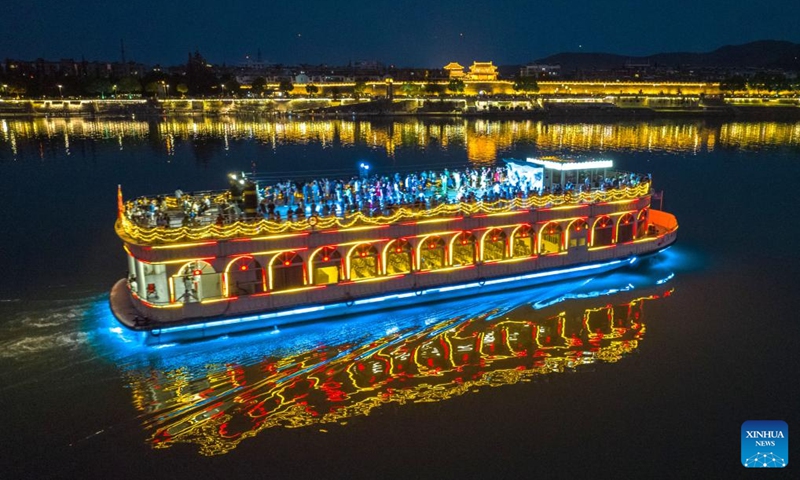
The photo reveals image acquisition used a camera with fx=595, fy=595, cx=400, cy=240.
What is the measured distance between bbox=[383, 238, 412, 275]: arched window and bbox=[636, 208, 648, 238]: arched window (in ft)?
30.9

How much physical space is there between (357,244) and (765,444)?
10.8 meters

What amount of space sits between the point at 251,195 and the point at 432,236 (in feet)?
17.9

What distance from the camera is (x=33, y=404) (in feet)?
44.4

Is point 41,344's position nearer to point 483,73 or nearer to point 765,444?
point 765,444

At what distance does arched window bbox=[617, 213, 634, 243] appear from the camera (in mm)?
21078

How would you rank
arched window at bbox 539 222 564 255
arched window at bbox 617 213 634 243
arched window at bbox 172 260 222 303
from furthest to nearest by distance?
arched window at bbox 617 213 634 243, arched window at bbox 539 222 564 255, arched window at bbox 172 260 222 303

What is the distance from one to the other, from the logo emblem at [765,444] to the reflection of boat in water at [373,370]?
375 centimetres

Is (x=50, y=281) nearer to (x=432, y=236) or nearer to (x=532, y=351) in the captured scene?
(x=432, y=236)

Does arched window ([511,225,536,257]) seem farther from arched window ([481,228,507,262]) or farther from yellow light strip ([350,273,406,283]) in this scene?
yellow light strip ([350,273,406,283])

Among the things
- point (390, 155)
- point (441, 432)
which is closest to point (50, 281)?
point (441, 432)

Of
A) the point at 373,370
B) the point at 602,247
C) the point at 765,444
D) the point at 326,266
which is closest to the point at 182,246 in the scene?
the point at 326,266

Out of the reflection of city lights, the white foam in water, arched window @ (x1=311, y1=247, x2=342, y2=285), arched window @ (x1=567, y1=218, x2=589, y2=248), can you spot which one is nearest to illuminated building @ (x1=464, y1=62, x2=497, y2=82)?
the reflection of city lights

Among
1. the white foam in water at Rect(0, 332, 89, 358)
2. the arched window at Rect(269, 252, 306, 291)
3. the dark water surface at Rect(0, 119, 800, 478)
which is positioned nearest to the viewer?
the dark water surface at Rect(0, 119, 800, 478)

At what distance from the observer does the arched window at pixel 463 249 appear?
60.7 feet
